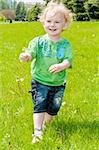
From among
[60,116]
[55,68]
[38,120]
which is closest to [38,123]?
[38,120]

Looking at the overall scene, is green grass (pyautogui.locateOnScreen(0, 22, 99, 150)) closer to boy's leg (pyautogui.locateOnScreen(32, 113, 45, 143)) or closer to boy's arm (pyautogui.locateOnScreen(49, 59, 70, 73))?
boy's leg (pyautogui.locateOnScreen(32, 113, 45, 143))

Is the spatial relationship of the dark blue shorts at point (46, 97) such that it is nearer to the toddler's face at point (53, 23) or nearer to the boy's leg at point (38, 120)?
the boy's leg at point (38, 120)

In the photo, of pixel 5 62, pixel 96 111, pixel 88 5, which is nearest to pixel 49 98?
pixel 96 111

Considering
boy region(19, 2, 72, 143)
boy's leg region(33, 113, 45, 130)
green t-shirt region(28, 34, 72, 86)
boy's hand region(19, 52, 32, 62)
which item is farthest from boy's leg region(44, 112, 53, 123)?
boy's hand region(19, 52, 32, 62)

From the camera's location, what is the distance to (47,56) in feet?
19.4

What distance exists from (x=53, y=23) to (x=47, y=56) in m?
0.40

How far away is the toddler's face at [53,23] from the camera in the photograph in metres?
5.87

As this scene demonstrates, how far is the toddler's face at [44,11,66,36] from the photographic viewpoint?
19.3ft

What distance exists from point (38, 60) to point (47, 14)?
0.56 m

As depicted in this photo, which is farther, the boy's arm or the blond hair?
the blond hair

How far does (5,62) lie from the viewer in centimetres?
1312

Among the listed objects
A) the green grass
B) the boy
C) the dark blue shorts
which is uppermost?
the boy

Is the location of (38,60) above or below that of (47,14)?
below

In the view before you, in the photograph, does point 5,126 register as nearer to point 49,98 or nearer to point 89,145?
point 49,98
